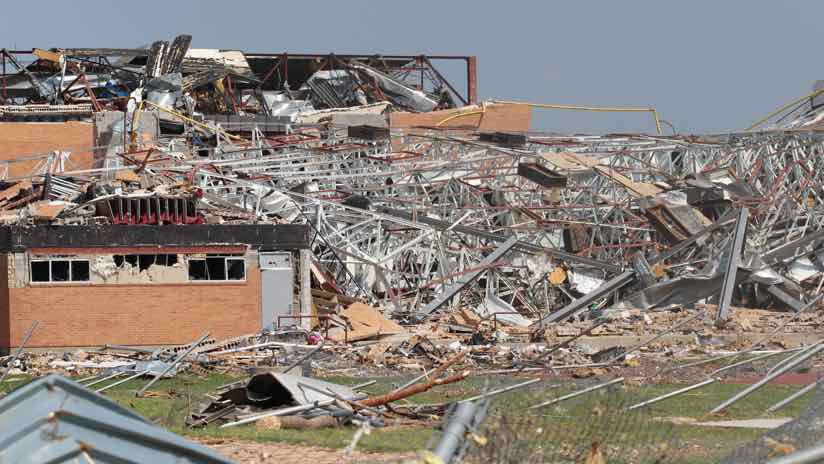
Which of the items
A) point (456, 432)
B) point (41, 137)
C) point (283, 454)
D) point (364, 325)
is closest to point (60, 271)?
point (364, 325)

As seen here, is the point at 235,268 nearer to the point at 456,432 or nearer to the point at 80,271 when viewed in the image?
the point at 80,271

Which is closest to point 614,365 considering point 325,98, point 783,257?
point 783,257

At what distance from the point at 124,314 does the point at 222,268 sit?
8.98 feet

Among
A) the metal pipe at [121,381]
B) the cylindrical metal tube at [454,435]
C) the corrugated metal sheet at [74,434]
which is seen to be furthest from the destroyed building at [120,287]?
the corrugated metal sheet at [74,434]

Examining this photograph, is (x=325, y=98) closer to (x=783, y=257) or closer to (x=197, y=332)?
(x=783, y=257)

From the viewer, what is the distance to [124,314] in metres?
38.6

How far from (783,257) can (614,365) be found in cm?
2108

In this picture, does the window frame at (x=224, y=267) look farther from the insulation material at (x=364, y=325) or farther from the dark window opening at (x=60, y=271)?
the dark window opening at (x=60, y=271)

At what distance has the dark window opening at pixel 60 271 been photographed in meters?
38.8

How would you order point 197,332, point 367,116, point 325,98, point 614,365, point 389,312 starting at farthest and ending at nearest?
1. point 325,98
2. point 367,116
3. point 389,312
4. point 197,332
5. point 614,365

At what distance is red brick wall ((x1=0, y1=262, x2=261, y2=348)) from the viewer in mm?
38281

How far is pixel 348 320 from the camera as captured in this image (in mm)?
39625

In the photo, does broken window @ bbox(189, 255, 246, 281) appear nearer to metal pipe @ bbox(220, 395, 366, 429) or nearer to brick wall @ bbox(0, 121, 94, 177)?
metal pipe @ bbox(220, 395, 366, 429)

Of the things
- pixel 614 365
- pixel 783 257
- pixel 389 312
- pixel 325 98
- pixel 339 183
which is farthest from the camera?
pixel 325 98
